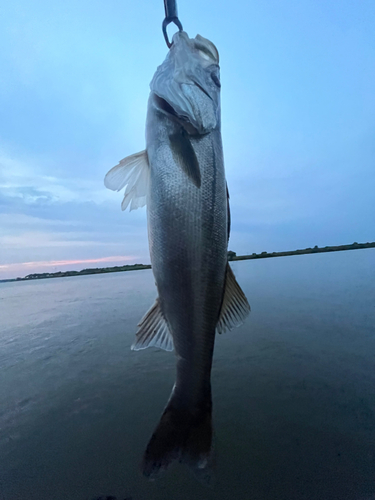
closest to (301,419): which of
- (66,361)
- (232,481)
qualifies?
(232,481)

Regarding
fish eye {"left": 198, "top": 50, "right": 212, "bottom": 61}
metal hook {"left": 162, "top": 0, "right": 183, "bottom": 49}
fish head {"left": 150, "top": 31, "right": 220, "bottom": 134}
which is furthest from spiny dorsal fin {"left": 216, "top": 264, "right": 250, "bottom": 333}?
fish eye {"left": 198, "top": 50, "right": 212, "bottom": 61}

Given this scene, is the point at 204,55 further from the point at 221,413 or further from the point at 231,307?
the point at 221,413

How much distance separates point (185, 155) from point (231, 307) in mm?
1346

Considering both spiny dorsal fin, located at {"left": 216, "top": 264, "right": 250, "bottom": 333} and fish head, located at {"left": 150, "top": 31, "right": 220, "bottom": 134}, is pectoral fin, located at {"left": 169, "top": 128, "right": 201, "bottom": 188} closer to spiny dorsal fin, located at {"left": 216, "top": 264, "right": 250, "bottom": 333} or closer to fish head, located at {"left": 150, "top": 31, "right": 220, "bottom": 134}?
fish head, located at {"left": 150, "top": 31, "right": 220, "bottom": 134}

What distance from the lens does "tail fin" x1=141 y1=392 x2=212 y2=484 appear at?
6.87 feet

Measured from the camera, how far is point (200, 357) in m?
2.15

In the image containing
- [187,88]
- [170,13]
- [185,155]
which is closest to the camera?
[170,13]

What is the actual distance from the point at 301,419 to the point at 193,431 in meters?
2.90

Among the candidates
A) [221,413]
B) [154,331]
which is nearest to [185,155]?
[154,331]

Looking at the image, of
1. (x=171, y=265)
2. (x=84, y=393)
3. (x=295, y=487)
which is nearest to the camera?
(x=171, y=265)

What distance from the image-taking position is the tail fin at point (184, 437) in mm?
2094

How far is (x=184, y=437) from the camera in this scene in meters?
2.18

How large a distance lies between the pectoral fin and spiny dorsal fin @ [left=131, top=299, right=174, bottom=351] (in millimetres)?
1085

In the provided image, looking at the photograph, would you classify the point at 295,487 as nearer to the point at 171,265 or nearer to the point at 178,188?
the point at 171,265
